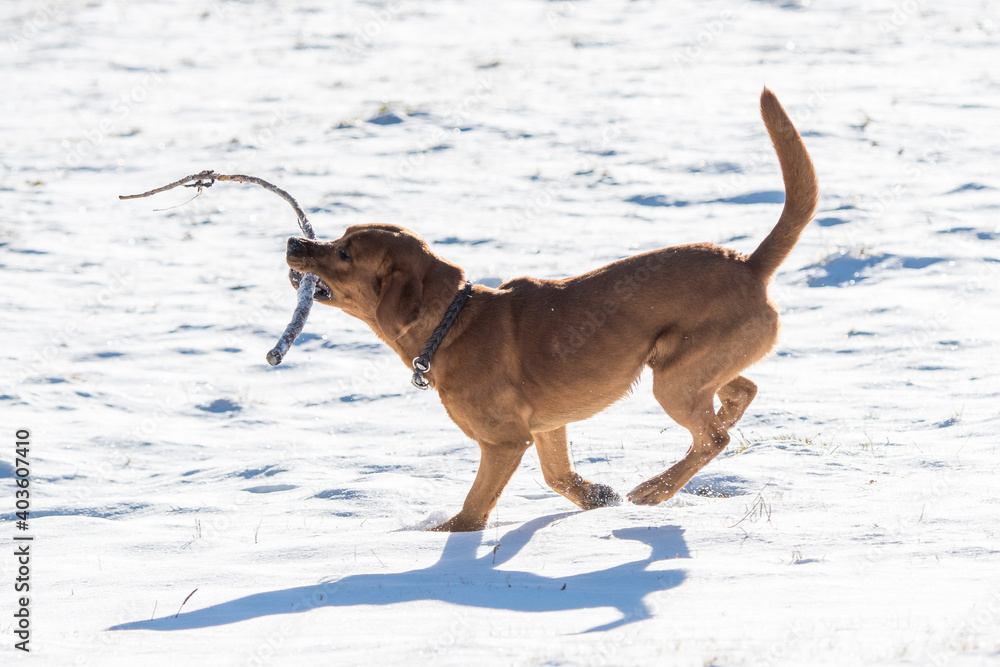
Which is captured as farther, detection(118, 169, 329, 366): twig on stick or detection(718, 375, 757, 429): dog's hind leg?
detection(718, 375, 757, 429): dog's hind leg

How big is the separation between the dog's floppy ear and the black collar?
0.49 feet

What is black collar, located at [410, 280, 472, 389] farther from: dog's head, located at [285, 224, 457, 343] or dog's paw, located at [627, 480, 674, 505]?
dog's paw, located at [627, 480, 674, 505]

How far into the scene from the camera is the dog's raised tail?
5254 millimetres

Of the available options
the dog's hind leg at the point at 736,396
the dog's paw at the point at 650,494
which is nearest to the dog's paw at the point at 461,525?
the dog's paw at the point at 650,494

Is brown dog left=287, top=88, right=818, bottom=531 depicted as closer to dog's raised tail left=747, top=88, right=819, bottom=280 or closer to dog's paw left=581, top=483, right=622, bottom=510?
dog's raised tail left=747, top=88, right=819, bottom=280

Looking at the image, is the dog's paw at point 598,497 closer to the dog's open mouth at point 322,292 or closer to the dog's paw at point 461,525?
the dog's paw at point 461,525

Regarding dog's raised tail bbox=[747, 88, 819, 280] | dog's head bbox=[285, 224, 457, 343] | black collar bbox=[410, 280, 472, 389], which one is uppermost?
dog's raised tail bbox=[747, 88, 819, 280]

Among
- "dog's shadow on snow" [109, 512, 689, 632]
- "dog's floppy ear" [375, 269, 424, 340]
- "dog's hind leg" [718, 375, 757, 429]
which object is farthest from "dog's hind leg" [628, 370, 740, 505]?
"dog's floppy ear" [375, 269, 424, 340]

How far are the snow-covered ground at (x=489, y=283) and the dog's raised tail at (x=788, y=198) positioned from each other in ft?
3.82

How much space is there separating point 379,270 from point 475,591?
1920 mm

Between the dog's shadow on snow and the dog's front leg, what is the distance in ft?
2.43

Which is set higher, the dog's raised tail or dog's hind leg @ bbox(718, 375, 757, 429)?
the dog's raised tail
